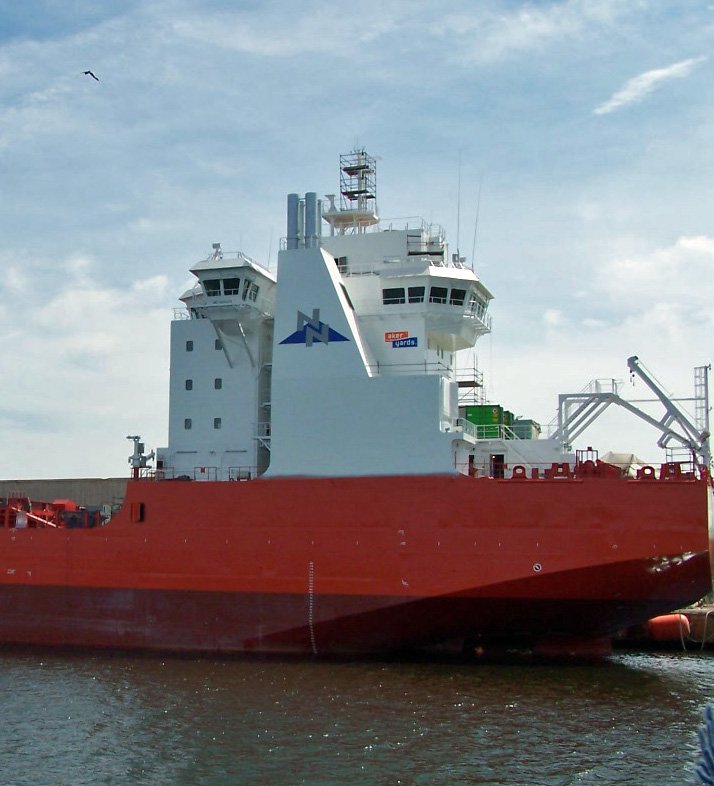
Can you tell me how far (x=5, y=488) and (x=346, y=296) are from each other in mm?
24524

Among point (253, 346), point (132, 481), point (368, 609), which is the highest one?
point (253, 346)

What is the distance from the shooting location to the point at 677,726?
1293 centimetres

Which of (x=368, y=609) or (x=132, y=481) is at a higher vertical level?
(x=132, y=481)

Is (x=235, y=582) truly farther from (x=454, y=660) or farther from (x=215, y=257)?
(x=215, y=257)

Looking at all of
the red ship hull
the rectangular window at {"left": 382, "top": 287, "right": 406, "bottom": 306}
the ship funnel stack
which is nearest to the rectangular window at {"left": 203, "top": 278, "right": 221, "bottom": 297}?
the ship funnel stack

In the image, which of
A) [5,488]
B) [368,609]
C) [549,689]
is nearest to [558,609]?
[549,689]

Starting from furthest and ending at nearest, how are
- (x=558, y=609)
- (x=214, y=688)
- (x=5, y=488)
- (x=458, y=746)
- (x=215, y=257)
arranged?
(x=5, y=488) < (x=215, y=257) < (x=558, y=609) < (x=214, y=688) < (x=458, y=746)

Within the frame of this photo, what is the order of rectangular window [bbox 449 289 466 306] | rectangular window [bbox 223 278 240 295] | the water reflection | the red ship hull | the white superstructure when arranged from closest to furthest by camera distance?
the water reflection
the red ship hull
the white superstructure
rectangular window [bbox 449 289 466 306]
rectangular window [bbox 223 278 240 295]

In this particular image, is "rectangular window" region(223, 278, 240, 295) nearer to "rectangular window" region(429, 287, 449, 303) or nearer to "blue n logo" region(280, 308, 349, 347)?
"blue n logo" region(280, 308, 349, 347)

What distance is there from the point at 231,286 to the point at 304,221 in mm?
2171

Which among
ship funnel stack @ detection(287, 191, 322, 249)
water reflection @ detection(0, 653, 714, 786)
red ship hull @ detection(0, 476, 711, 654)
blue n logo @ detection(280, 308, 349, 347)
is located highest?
ship funnel stack @ detection(287, 191, 322, 249)

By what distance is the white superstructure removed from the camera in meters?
18.0

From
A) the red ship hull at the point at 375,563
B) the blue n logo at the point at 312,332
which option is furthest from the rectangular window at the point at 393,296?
the red ship hull at the point at 375,563

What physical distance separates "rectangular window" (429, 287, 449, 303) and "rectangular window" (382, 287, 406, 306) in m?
0.58
